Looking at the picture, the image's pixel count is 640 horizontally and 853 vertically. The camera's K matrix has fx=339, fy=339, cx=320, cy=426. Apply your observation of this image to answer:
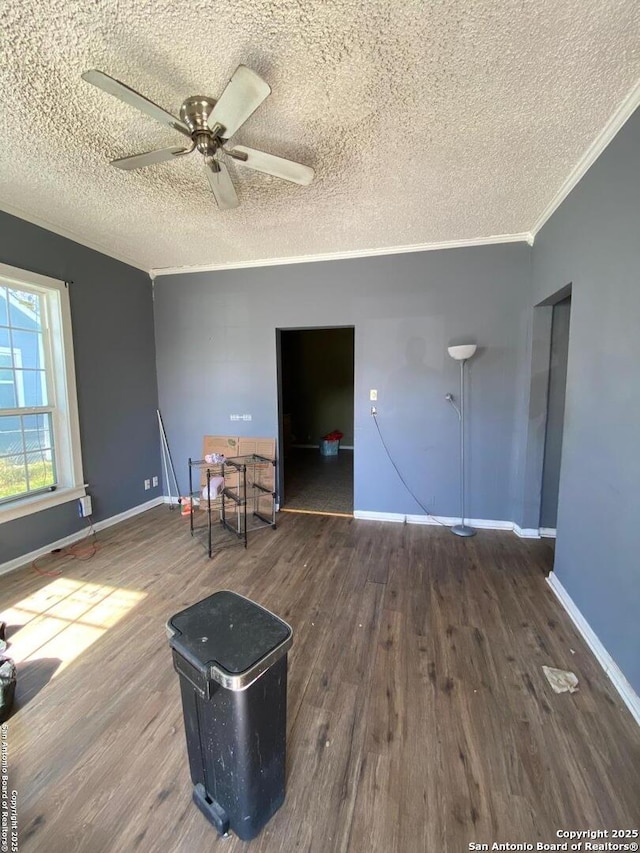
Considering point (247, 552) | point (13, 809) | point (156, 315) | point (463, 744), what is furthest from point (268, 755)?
point (156, 315)

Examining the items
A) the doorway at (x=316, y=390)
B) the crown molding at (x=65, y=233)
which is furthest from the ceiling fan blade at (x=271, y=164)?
the doorway at (x=316, y=390)

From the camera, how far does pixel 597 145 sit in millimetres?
1806

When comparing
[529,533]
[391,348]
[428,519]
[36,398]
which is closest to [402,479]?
[428,519]

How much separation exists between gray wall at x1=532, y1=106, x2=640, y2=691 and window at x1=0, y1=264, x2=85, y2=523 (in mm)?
3858

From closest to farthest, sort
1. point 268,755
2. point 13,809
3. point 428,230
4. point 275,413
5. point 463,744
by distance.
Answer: point 268,755, point 13,809, point 463,744, point 428,230, point 275,413

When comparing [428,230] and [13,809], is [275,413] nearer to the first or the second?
[428,230]

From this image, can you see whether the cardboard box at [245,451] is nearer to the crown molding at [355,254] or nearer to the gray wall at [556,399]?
the crown molding at [355,254]

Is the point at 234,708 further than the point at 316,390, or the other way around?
the point at 316,390

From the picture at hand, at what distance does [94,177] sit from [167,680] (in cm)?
293

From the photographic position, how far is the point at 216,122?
1458 mm

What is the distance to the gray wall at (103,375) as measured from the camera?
2688 millimetres

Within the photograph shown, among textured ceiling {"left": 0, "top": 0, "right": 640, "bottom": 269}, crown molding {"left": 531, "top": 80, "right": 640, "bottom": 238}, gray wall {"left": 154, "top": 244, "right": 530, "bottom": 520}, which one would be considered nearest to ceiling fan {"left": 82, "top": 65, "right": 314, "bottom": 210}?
textured ceiling {"left": 0, "top": 0, "right": 640, "bottom": 269}

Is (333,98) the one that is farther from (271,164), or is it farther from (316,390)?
(316,390)

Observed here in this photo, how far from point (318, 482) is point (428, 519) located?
1.82 metres
